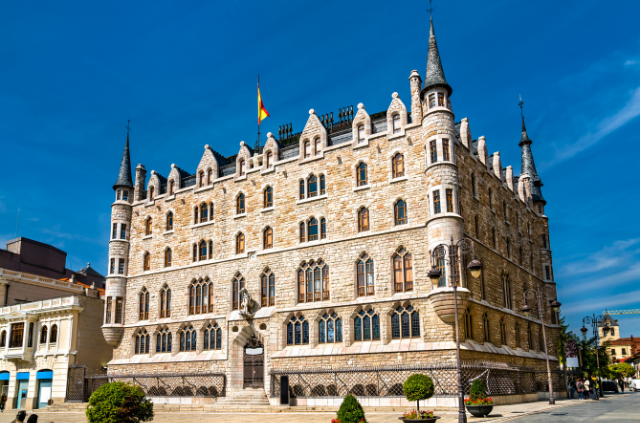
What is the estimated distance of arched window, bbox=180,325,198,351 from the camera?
39.2m

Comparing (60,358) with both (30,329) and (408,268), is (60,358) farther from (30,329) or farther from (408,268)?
(408,268)

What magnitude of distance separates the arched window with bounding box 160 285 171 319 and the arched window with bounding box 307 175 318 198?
13567mm

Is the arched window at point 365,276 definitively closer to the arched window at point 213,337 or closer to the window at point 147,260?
the arched window at point 213,337

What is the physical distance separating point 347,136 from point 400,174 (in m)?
5.27

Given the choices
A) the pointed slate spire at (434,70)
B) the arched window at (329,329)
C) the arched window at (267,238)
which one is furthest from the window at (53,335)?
the pointed slate spire at (434,70)

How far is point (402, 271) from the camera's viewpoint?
31.6 meters

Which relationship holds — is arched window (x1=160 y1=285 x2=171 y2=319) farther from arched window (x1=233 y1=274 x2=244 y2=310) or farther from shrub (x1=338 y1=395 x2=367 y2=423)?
shrub (x1=338 y1=395 x2=367 y2=423)

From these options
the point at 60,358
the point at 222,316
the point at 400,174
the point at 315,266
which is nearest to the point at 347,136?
the point at 400,174

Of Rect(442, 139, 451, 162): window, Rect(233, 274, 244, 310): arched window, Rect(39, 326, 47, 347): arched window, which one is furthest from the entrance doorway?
Rect(39, 326, 47, 347): arched window

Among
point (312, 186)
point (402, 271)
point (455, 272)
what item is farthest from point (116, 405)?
point (312, 186)

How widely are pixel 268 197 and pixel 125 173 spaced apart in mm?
14897

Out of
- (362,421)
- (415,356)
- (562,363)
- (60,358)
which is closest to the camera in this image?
(362,421)

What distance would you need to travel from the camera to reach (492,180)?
128ft

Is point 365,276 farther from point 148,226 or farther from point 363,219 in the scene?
point 148,226
